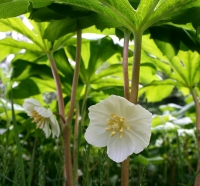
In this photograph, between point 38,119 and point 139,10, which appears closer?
point 139,10

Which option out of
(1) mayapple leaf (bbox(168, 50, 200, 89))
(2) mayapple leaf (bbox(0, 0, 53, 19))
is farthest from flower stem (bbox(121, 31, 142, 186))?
(1) mayapple leaf (bbox(168, 50, 200, 89))

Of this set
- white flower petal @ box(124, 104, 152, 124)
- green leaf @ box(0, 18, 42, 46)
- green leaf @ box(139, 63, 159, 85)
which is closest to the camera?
white flower petal @ box(124, 104, 152, 124)

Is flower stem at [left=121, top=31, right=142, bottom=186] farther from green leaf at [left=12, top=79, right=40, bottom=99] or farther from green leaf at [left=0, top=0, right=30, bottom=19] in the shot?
green leaf at [left=12, top=79, right=40, bottom=99]

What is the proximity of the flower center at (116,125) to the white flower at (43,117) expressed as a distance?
160 millimetres

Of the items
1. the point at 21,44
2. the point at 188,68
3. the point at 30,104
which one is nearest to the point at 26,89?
the point at 21,44

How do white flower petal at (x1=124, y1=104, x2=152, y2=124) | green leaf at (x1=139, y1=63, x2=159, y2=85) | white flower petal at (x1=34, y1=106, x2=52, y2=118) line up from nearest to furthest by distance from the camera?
white flower petal at (x1=124, y1=104, x2=152, y2=124), white flower petal at (x1=34, y1=106, x2=52, y2=118), green leaf at (x1=139, y1=63, x2=159, y2=85)

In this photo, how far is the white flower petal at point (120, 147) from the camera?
1.66 feet

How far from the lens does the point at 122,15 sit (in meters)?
0.55

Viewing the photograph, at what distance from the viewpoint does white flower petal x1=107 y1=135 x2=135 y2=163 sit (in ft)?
1.66

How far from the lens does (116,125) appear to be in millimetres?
A: 522

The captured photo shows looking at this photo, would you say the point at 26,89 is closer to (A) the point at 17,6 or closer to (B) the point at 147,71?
(B) the point at 147,71

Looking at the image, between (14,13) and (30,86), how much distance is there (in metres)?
0.55

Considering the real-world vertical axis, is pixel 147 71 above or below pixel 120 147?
above

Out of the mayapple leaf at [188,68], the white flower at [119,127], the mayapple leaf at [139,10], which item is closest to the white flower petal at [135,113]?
the white flower at [119,127]
